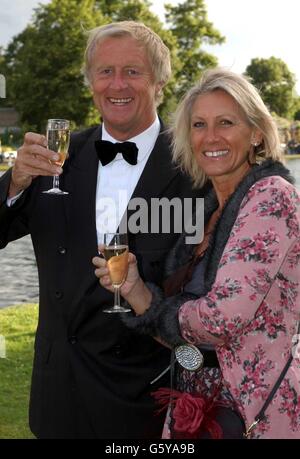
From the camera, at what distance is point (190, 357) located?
2678 millimetres

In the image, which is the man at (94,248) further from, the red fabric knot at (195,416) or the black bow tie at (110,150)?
the red fabric knot at (195,416)

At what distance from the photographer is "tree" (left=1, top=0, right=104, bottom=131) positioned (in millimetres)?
42250

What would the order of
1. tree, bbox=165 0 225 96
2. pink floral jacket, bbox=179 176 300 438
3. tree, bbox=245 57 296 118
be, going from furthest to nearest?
tree, bbox=245 57 296 118
tree, bbox=165 0 225 96
pink floral jacket, bbox=179 176 300 438

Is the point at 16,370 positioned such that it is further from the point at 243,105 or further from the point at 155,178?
the point at 243,105

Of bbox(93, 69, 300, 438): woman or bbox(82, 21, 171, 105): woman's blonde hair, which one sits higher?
bbox(82, 21, 171, 105): woman's blonde hair

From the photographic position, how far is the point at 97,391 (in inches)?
130

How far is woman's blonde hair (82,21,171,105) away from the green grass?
11.0 ft

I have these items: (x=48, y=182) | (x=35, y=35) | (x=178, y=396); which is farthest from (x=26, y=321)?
(x=35, y=35)

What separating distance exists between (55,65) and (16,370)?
127ft

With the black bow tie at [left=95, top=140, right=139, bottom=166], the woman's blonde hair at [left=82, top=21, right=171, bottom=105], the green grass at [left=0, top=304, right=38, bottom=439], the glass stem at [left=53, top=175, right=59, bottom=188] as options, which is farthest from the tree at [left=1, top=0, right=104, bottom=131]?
the glass stem at [left=53, top=175, right=59, bottom=188]

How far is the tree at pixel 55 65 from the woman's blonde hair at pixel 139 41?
38.4 meters

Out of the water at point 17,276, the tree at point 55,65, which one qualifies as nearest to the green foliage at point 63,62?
the tree at point 55,65

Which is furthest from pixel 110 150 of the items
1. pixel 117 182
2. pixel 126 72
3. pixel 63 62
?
pixel 63 62

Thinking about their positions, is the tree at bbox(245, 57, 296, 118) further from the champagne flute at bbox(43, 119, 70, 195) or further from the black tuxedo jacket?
the champagne flute at bbox(43, 119, 70, 195)
